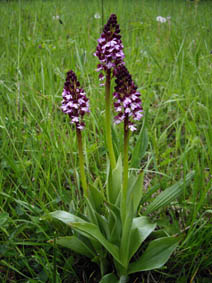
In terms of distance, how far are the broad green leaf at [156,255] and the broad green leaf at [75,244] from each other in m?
0.26

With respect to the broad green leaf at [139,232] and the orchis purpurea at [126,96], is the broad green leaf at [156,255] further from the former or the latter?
the orchis purpurea at [126,96]

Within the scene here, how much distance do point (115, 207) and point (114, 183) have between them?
0.60 ft

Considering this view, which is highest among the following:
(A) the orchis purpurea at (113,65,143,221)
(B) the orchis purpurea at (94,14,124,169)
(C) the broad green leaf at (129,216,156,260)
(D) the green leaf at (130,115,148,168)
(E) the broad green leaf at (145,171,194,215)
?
(B) the orchis purpurea at (94,14,124,169)

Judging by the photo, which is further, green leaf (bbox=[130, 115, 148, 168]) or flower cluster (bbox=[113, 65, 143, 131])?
green leaf (bbox=[130, 115, 148, 168])

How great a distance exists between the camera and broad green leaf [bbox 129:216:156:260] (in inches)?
55.2

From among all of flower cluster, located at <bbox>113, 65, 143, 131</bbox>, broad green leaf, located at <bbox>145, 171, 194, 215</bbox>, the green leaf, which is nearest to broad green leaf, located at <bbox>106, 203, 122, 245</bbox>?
broad green leaf, located at <bbox>145, 171, 194, 215</bbox>

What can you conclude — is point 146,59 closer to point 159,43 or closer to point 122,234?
point 159,43

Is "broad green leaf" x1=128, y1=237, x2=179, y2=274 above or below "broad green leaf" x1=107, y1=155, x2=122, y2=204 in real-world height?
below

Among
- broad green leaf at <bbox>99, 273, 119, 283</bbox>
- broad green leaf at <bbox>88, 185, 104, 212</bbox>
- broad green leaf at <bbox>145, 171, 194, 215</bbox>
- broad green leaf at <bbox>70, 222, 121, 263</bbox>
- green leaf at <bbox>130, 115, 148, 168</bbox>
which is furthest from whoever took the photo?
green leaf at <bbox>130, 115, 148, 168</bbox>

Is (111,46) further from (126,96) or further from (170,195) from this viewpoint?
(170,195)

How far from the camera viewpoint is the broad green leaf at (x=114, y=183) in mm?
1544

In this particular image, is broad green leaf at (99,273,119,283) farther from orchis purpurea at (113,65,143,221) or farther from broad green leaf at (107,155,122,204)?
orchis purpurea at (113,65,143,221)

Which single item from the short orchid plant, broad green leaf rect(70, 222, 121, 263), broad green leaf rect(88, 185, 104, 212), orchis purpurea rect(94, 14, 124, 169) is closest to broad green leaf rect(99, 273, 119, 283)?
the short orchid plant

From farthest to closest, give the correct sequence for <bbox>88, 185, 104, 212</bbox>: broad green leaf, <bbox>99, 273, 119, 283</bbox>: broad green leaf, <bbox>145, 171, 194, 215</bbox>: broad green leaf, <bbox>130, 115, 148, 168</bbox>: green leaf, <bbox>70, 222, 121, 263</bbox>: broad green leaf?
<bbox>130, 115, 148, 168</bbox>: green leaf
<bbox>145, 171, 194, 215</bbox>: broad green leaf
<bbox>88, 185, 104, 212</bbox>: broad green leaf
<bbox>99, 273, 119, 283</bbox>: broad green leaf
<bbox>70, 222, 121, 263</bbox>: broad green leaf
